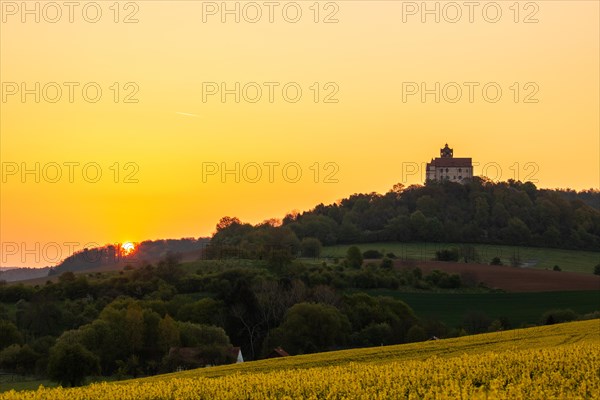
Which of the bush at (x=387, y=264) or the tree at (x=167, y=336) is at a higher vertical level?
the bush at (x=387, y=264)

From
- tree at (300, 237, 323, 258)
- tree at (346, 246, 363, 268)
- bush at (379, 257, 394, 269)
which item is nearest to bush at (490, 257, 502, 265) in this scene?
bush at (379, 257, 394, 269)

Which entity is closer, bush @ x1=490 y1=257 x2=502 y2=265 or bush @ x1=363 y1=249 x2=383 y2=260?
bush @ x1=490 y1=257 x2=502 y2=265

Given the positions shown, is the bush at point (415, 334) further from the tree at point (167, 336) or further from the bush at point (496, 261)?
the bush at point (496, 261)

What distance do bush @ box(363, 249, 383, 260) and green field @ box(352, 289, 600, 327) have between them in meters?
21.9

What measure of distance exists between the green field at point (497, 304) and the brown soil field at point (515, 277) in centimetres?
295

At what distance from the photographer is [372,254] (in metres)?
131

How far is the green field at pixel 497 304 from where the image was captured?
9350 centimetres

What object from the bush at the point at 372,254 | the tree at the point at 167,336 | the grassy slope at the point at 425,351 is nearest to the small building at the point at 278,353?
the tree at the point at 167,336

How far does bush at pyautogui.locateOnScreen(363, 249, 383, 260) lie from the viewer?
5108 inches

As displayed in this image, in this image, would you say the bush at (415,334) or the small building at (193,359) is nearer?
the small building at (193,359)

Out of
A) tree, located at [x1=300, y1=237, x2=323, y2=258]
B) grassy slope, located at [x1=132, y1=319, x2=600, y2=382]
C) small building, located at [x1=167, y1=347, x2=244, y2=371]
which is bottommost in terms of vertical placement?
small building, located at [x1=167, y1=347, x2=244, y2=371]

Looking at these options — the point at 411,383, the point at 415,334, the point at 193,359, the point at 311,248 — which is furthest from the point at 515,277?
the point at 411,383

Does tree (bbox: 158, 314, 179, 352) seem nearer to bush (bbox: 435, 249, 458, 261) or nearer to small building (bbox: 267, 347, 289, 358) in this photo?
small building (bbox: 267, 347, 289, 358)

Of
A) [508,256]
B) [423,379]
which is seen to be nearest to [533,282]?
[508,256]
